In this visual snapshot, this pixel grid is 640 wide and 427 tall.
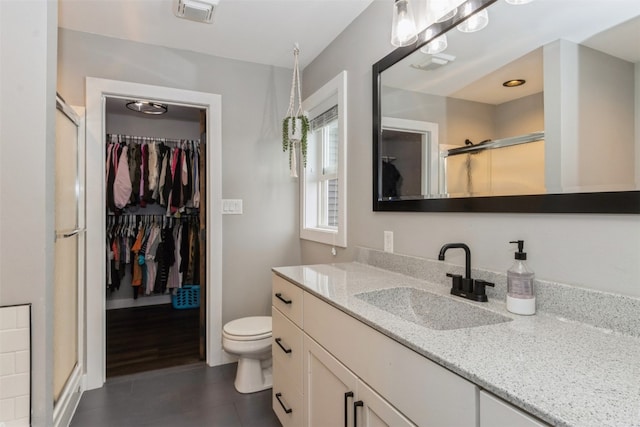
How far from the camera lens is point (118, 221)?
12.8 ft

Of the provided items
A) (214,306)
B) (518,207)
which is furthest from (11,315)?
(518,207)

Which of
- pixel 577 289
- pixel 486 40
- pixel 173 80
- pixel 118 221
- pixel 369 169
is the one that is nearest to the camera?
pixel 577 289

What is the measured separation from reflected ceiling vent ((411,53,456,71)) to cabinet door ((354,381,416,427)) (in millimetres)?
1362

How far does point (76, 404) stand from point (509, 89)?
282cm

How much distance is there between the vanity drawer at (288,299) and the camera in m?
→ 1.57

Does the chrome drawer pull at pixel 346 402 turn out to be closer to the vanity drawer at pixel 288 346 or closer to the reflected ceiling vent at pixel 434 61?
the vanity drawer at pixel 288 346

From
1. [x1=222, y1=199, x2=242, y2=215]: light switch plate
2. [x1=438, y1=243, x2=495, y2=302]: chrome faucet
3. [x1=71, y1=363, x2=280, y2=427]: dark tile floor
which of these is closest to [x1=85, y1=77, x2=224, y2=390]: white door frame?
[x1=71, y1=363, x2=280, y2=427]: dark tile floor

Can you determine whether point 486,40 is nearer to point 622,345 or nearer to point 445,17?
point 445,17

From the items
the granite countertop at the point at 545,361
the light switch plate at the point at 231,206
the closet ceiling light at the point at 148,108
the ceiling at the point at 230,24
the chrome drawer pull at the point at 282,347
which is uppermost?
the ceiling at the point at 230,24

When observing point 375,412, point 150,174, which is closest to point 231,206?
point 150,174

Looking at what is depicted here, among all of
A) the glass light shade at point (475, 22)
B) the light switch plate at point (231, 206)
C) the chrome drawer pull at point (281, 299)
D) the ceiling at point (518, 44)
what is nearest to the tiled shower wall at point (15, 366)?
the chrome drawer pull at point (281, 299)

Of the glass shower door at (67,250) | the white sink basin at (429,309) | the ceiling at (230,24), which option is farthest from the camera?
the ceiling at (230,24)

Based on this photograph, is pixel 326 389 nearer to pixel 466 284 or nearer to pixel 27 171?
pixel 466 284

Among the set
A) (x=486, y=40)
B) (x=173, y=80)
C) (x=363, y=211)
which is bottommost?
(x=363, y=211)
